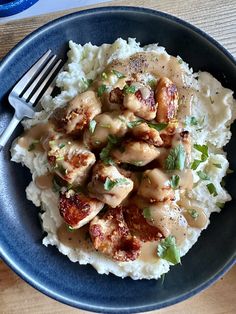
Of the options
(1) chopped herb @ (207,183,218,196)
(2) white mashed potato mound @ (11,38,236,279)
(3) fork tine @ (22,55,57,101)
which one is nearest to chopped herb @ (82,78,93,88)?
(2) white mashed potato mound @ (11,38,236,279)

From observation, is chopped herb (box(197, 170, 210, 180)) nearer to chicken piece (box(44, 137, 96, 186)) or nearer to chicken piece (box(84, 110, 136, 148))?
chicken piece (box(84, 110, 136, 148))

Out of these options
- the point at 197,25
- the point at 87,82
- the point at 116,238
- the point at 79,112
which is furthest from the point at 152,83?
the point at 116,238

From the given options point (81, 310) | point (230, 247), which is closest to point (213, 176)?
point (230, 247)

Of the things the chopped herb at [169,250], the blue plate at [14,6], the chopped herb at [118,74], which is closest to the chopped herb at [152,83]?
the chopped herb at [118,74]

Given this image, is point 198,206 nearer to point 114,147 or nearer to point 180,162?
point 180,162

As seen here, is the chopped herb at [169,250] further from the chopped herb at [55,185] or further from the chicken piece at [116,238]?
the chopped herb at [55,185]

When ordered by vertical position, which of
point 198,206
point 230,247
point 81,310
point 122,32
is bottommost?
point 81,310
